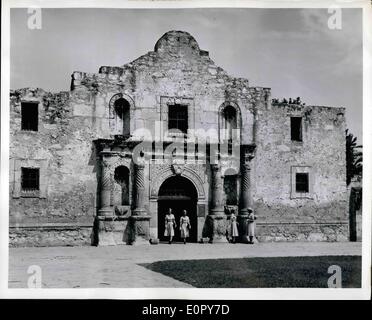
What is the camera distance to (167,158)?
15266mm

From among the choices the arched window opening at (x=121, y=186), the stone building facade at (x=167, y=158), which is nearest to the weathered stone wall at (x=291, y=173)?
the stone building facade at (x=167, y=158)

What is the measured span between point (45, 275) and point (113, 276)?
4.21 feet

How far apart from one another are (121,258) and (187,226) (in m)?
3.30

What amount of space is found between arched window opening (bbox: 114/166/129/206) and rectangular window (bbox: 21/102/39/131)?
248cm

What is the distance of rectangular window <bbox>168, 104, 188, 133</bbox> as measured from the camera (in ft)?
50.4

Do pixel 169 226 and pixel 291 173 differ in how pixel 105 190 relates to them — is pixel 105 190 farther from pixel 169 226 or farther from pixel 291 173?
pixel 291 173

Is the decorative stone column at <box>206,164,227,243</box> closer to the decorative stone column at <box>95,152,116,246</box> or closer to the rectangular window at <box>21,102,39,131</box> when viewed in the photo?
the decorative stone column at <box>95,152,116,246</box>

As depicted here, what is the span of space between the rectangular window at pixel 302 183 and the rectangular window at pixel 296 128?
4.05 feet

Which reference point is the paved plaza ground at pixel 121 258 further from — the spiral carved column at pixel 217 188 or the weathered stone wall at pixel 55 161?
the spiral carved column at pixel 217 188

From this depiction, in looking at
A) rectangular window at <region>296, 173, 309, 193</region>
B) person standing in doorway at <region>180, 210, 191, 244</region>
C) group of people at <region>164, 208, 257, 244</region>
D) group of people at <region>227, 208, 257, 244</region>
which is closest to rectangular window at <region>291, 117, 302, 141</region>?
rectangular window at <region>296, 173, 309, 193</region>

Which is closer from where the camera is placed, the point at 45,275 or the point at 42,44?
the point at 45,275
